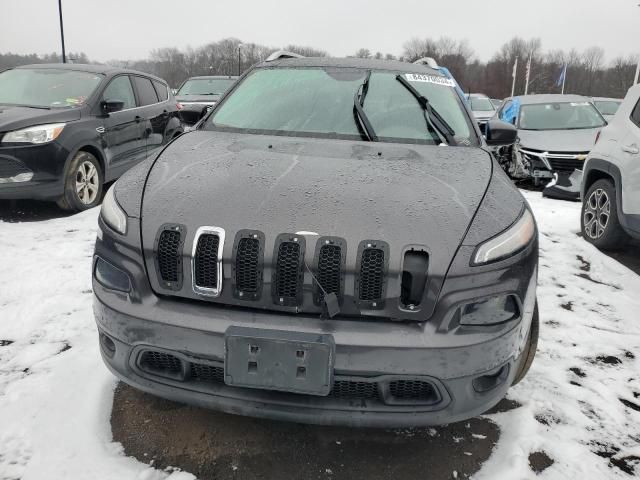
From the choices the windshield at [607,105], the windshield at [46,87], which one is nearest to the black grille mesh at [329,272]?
the windshield at [46,87]

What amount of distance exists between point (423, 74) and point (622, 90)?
72147 mm

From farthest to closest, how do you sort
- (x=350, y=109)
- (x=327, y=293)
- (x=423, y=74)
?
(x=423, y=74), (x=350, y=109), (x=327, y=293)

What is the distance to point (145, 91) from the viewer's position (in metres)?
7.30

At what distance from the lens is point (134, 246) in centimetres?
198

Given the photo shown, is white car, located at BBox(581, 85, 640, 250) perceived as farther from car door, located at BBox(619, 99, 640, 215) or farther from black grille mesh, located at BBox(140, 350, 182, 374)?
black grille mesh, located at BBox(140, 350, 182, 374)

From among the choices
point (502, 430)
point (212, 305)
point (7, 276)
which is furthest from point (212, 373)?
point (7, 276)

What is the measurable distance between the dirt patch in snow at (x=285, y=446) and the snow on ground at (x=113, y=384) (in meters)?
0.08

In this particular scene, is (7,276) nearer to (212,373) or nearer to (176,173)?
(176,173)

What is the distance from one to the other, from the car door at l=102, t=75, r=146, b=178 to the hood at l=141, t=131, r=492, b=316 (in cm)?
412

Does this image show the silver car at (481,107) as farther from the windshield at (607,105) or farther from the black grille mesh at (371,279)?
the black grille mesh at (371,279)

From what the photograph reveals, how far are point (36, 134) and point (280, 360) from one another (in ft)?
16.1

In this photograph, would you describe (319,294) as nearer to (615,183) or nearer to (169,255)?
(169,255)

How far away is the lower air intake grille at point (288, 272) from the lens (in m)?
1.83

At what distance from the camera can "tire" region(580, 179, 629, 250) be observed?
508cm
